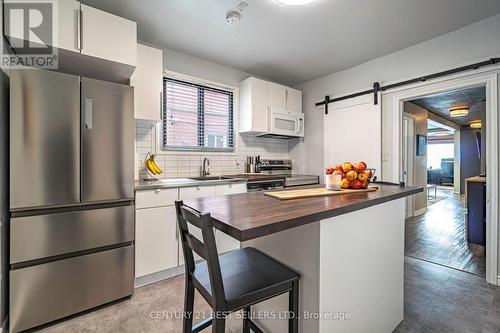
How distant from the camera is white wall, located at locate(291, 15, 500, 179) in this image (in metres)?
2.23

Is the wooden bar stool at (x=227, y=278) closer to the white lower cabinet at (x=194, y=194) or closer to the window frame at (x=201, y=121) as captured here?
the white lower cabinet at (x=194, y=194)

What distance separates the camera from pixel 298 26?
7.68 feet

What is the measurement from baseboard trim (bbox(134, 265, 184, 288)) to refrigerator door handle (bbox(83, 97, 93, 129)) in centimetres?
147

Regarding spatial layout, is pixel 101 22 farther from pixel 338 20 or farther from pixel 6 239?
pixel 338 20

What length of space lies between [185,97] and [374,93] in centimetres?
260

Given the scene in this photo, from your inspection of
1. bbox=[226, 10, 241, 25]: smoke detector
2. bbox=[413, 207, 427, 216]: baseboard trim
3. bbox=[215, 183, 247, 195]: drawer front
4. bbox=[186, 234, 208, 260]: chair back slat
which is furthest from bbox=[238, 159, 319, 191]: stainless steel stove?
bbox=[413, 207, 427, 216]: baseboard trim

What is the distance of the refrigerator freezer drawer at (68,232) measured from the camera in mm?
1509

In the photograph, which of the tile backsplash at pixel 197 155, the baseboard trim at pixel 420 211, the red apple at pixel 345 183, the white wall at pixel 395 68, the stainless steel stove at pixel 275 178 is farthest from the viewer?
the baseboard trim at pixel 420 211

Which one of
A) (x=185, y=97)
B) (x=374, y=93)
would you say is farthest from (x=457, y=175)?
(x=185, y=97)

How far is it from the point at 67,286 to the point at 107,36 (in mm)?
2038

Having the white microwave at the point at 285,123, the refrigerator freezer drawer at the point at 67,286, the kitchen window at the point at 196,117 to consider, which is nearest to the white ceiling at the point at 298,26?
the kitchen window at the point at 196,117

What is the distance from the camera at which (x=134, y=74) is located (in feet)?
7.55

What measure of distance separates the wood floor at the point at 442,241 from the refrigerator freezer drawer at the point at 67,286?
3299mm

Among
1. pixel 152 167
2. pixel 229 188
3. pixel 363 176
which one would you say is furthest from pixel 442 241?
pixel 152 167
